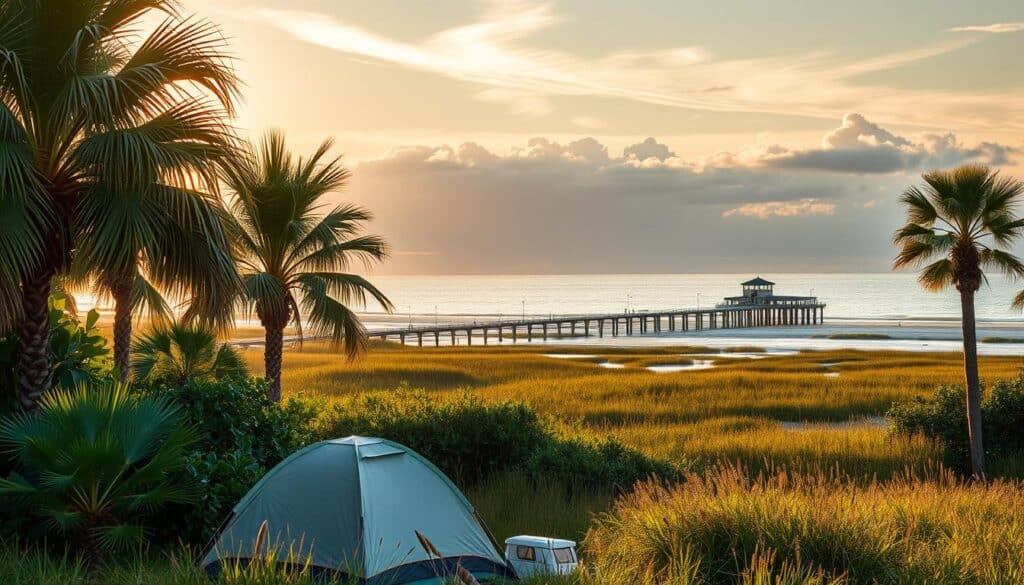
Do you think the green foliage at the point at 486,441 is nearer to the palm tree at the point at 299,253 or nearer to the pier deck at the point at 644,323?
the palm tree at the point at 299,253

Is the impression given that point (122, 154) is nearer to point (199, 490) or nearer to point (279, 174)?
point (199, 490)

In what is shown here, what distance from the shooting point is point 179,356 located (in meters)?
17.6

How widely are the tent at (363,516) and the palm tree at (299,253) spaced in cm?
940

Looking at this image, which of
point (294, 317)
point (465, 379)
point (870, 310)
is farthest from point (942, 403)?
point (870, 310)

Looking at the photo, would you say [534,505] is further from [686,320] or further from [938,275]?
[686,320]

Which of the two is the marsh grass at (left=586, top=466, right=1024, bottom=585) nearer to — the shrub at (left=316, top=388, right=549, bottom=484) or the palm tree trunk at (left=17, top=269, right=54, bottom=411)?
the palm tree trunk at (left=17, top=269, right=54, bottom=411)

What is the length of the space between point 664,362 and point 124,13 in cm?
4929

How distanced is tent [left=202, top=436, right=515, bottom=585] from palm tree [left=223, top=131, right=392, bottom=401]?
9.40 m

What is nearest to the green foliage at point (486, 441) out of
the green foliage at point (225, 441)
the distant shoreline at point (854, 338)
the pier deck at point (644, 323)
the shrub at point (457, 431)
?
the shrub at point (457, 431)

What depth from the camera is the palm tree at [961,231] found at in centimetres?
2044

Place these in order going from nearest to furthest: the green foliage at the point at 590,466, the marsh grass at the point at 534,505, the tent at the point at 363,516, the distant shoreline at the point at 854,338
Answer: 1. the tent at the point at 363,516
2. the marsh grass at the point at 534,505
3. the green foliage at the point at 590,466
4. the distant shoreline at the point at 854,338

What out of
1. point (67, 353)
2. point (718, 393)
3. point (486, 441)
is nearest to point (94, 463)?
point (67, 353)

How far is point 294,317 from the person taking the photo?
21.5m

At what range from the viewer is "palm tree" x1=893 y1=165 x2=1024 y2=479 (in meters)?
20.4
